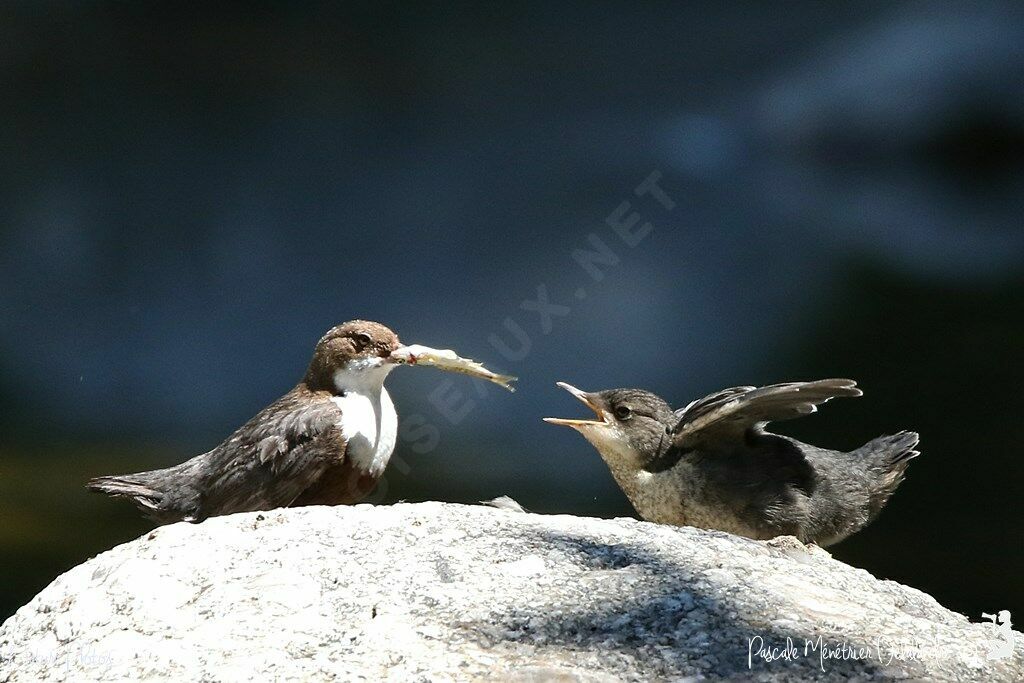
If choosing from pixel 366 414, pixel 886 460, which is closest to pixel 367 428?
pixel 366 414

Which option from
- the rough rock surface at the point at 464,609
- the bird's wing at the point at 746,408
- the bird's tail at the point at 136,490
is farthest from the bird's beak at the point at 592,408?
the bird's tail at the point at 136,490

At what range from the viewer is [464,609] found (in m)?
2.92

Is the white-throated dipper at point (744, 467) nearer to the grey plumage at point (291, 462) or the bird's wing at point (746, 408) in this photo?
the bird's wing at point (746, 408)

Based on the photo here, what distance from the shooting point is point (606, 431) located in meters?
4.82

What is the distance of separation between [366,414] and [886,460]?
6.79 feet

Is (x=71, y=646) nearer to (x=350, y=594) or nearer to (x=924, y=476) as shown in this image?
(x=350, y=594)

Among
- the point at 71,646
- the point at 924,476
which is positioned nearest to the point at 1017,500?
the point at 924,476

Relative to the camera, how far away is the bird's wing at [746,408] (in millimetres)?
4160

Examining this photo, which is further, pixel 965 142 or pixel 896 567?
pixel 965 142

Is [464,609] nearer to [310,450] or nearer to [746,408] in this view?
[310,450]

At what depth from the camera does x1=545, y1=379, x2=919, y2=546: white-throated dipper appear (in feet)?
14.3

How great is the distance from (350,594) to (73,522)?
5011 millimetres

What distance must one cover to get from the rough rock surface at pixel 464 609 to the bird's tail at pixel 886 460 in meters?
1.19

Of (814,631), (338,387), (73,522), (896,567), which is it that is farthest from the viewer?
(73,522)
